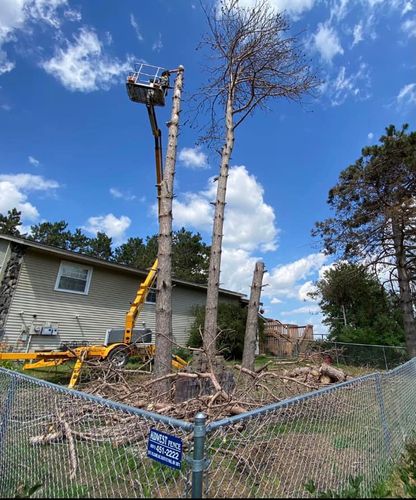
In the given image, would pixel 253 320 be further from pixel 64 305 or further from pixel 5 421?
pixel 64 305

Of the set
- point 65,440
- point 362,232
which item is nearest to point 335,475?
point 65,440

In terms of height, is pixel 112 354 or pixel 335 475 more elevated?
pixel 112 354

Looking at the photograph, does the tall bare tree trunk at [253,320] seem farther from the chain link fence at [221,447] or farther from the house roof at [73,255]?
the house roof at [73,255]

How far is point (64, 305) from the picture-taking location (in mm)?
10617

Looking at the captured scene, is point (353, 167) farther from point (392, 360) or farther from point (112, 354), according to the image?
point (112, 354)

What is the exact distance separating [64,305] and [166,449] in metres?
10.2

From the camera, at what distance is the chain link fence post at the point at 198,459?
144 cm

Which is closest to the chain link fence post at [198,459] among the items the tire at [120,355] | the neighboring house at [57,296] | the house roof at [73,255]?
the tire at [120,355]

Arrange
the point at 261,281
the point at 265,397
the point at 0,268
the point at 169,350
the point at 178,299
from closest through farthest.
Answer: the point at 265,397 → the point at 169,350 → the point at 261,281 → the point at 0,268 → the point at 178,299

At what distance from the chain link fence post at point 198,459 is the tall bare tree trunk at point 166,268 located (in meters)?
3.61

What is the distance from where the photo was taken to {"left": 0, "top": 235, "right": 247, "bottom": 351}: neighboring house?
30.6 feet

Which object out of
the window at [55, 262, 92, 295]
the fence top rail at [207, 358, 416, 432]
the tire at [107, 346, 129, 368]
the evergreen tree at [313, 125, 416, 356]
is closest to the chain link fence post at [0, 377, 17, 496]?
the fence top rail at [207, 358, 416, 432]

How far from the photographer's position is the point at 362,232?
42.2 ft

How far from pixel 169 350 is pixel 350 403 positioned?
3.11 meters
